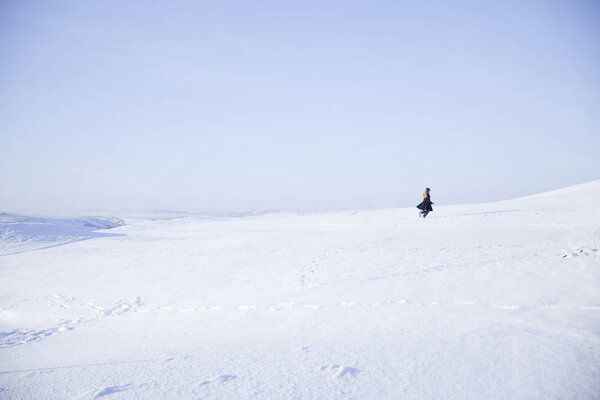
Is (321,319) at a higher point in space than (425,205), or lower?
lower

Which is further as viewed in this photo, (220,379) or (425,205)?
(425,205)

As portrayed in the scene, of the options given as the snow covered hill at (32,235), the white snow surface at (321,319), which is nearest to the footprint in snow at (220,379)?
the white snow surface at (321,319)

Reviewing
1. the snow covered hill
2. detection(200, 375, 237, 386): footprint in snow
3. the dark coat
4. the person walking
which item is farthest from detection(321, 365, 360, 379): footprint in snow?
the snow covered hill

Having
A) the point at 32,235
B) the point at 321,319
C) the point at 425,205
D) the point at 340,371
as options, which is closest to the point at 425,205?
the point at 425,205

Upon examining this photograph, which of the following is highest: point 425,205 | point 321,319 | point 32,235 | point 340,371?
point 425,205

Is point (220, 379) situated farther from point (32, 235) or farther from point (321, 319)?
point (32, 235)

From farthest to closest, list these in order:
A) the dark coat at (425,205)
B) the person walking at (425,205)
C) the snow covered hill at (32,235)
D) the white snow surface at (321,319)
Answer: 1. the dark coat at (425,205)
2. the person walking at (425,205)
3. the snow covered hill at (32,235)
4. the white snow surface at (321,319)

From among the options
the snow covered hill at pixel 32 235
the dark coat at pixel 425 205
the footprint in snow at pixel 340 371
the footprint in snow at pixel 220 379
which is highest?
the dark coat at pixel 425 205

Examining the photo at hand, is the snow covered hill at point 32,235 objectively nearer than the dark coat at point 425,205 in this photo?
Yes

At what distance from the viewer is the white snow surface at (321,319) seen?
3.58m

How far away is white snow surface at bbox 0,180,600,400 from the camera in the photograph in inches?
141

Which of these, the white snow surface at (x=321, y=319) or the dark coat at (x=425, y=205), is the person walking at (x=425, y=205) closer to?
the dark coat at (x=425, y=205)

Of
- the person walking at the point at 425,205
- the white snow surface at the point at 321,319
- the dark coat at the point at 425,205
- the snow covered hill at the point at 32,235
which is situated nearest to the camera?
the white snow surface at the point at 321,319

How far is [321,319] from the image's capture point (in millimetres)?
5879
